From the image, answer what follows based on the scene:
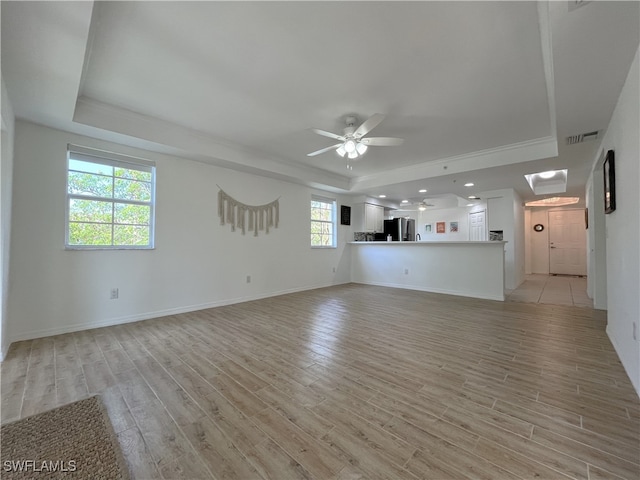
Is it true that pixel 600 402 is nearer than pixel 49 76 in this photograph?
Yes

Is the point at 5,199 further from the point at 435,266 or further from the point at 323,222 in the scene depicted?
the point at 435,266

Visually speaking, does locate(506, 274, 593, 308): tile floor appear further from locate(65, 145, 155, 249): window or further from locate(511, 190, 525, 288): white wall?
locate(65, 145, 155, 249): window

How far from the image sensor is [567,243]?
8664 millimetres

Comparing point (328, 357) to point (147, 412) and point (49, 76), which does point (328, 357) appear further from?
point (49, 76)

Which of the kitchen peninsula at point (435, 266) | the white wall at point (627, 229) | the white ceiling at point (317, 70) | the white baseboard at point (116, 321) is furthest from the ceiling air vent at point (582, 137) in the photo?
the white baseboard at point (116, 321)

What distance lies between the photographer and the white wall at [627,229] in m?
1.87

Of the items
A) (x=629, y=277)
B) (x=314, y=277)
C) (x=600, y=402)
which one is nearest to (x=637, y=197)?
(x=629, y=277)

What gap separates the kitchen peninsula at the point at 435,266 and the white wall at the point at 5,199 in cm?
608

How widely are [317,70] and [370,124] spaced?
0.77m

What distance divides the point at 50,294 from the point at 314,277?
4391mm

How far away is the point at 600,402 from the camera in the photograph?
5.77 ft

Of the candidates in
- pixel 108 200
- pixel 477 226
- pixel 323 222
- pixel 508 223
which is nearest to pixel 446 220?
pixel 477 226

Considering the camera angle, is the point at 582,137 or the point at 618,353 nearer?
the point at 618,353

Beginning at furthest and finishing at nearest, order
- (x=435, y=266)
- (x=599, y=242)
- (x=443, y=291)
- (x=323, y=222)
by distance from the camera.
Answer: (x=323, y=222)
(x=435, y=266)
(x=443, y=291)
(x=599, y=242)
